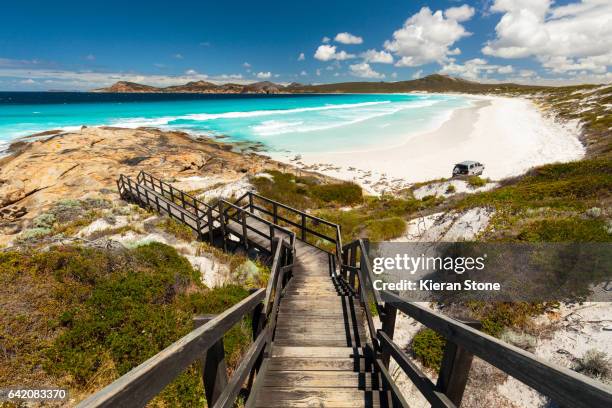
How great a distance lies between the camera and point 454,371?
7.06 ft

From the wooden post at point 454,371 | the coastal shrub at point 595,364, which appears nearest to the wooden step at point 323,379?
the wooden post at point 454,371

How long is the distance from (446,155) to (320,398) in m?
29.4

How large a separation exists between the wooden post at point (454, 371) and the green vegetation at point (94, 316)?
3.18 meters

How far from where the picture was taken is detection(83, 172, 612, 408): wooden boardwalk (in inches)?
53.7

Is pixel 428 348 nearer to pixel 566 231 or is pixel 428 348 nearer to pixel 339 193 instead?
pixel 566 231

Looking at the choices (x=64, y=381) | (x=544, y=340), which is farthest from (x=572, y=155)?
(x=64, y=381)

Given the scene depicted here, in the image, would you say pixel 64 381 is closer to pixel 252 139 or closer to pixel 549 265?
pixel 549 265

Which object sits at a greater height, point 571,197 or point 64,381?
point 571,197

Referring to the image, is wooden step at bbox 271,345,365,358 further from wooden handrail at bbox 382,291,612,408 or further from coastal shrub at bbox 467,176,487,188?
coastal shrub at bbox 467,176,487,188

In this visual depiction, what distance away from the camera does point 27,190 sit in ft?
63.7

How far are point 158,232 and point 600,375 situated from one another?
37.7 feet

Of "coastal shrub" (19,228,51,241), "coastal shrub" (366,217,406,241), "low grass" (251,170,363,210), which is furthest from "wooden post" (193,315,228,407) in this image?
"low grass" (251,170,363,210)

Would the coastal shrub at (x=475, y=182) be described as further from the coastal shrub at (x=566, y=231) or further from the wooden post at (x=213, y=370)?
the wooden post at (x=213, y=370)

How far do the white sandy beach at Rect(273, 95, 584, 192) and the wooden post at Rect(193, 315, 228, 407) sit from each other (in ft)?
63.2
